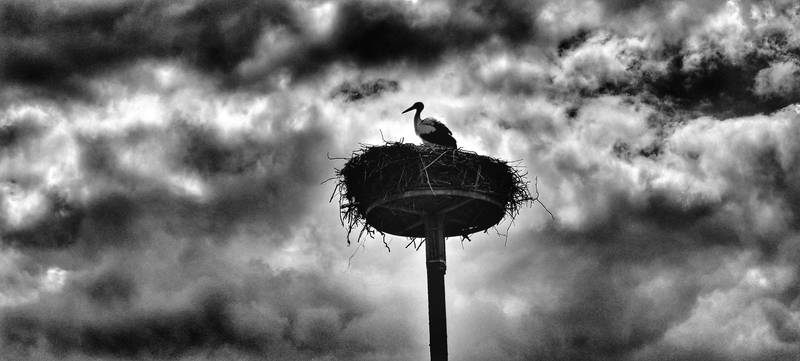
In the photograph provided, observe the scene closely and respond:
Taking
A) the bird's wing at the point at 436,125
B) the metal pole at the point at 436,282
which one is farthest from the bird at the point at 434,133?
the metal pole at the point at 436,282

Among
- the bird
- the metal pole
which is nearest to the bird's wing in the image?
the bird

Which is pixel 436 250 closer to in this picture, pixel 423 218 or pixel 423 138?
pixel 423 218

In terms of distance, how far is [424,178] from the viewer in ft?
56.4

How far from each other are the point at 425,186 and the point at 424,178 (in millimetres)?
147

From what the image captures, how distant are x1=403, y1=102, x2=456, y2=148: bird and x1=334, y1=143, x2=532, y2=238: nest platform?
0.90 m

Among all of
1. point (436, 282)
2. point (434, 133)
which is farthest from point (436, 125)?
point (436, 282)

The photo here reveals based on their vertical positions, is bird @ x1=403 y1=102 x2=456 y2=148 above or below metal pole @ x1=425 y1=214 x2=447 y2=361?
above

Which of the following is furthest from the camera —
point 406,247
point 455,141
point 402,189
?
point 406,247

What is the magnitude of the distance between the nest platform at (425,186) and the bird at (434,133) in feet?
2.95

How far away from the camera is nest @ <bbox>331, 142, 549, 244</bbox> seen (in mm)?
17234

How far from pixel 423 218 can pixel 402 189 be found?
150 centimetres

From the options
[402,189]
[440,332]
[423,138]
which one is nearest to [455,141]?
[423,138]

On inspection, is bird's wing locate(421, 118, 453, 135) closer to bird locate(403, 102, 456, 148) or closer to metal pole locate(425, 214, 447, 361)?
bird locate(403, 102, 456, 148)

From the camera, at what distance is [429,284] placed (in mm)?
17891
